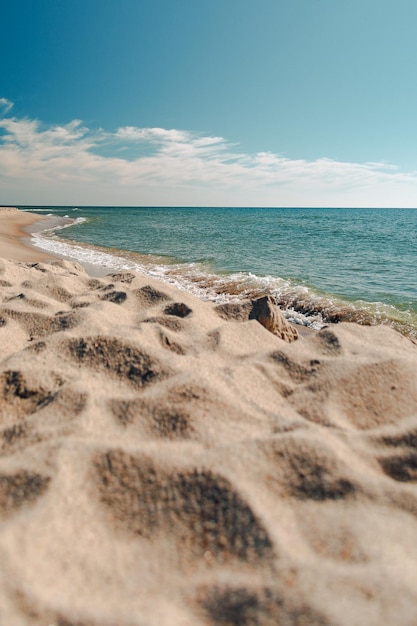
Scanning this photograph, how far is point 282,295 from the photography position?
257 inches

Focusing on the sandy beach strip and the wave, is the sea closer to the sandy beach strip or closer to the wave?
the wave

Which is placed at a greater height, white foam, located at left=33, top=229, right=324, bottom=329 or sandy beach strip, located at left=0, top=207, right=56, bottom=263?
sandy beach strip, located at left=0, top=207, right=56, bottom=263

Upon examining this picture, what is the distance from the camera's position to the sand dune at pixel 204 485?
0.95 m

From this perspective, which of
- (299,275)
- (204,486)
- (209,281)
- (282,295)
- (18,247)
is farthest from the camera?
(18,247)

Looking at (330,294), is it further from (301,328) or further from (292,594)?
(292,594)

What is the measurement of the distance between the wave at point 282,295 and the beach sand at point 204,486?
3.50 metres

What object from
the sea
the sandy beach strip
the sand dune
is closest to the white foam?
the sea

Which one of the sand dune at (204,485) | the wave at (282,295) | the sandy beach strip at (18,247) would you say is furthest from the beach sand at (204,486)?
the sandy beach strip at (18,247)

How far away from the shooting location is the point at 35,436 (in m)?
1.47

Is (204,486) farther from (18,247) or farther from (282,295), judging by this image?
(18,247)

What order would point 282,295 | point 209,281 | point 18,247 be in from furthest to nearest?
1. point 18,247
2. point 209,281
3. point 282,295

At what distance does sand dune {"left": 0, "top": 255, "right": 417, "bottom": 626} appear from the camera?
3.12 ft

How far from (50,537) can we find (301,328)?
4.34 m

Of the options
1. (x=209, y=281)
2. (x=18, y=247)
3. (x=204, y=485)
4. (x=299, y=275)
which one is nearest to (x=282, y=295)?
(x=209, y=281)
